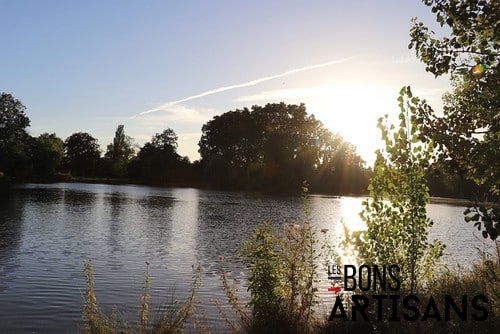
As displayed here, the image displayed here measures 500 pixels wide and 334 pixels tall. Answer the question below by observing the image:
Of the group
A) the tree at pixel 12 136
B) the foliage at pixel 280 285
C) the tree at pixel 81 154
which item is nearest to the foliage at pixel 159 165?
the tree at pixel 81 154

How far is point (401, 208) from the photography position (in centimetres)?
875

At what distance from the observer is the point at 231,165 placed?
412 ft

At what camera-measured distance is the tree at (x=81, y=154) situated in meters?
152

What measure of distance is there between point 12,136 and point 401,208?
118628 mm

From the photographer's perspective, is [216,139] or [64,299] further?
[216,139]

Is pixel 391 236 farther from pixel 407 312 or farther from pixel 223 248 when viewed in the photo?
pixel 223 248

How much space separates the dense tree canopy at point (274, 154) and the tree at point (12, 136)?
4386cm

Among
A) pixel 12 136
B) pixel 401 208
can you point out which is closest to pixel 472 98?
pixel 401 208

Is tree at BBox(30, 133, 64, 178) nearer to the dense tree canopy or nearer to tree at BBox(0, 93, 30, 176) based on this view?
tree at BBox(0, 93, 30, 176)

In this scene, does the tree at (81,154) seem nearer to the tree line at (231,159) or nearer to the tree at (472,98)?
the tree line at (231,159)

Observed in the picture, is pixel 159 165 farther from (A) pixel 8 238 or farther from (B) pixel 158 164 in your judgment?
(A) pixel 8 238

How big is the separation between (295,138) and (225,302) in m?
110

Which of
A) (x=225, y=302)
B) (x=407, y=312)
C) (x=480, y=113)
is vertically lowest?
(x=225, y=302)

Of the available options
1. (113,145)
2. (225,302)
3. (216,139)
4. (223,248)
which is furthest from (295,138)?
(225,302)
